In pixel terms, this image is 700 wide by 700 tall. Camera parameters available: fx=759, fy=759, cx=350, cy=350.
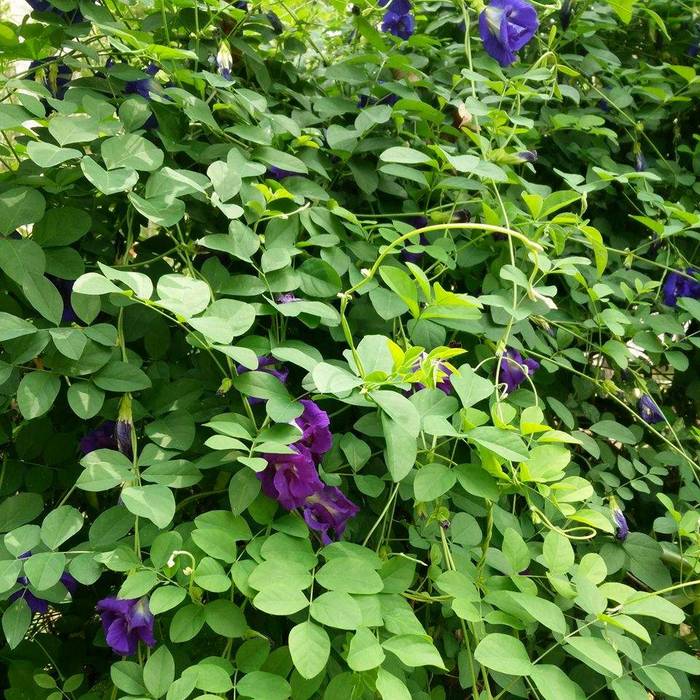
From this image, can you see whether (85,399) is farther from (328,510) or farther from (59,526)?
(328,510)

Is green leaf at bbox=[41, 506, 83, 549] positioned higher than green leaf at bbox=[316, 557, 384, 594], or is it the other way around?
green leaf at bbox=[41, 506, 83, 549]

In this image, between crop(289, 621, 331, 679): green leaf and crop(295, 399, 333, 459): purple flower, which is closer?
crop(289, 621, 331, 679): green leaf

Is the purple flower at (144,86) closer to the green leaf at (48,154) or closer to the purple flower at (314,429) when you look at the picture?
the green leaf at (48,154)

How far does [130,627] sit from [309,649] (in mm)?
197

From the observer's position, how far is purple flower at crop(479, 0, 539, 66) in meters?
1.11

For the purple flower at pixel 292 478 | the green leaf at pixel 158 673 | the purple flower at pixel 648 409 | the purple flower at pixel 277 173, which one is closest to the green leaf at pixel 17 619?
the green leaf at pixel 158 673

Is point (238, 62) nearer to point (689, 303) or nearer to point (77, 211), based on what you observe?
point (77, 211)

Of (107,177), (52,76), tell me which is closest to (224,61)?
(52,76)

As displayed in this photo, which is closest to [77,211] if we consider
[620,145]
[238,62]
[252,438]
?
[252,438]

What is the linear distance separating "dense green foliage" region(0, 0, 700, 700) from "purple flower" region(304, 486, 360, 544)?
0.07 feet

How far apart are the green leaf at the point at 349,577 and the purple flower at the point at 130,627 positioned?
0.58 ft

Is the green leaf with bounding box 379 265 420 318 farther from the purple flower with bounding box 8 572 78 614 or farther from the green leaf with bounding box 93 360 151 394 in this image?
the purple flower with bounding box 8 572 78 614

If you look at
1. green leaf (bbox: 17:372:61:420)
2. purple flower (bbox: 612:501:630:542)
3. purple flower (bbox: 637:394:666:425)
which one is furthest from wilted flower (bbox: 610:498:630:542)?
green leaf (bbox: 17:372:61:420)

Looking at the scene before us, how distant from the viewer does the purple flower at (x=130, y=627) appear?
2.44ft
